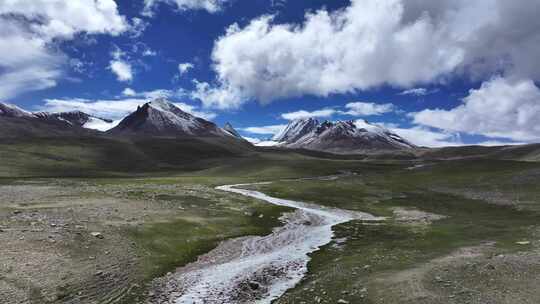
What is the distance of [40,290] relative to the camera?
2602 centimetres

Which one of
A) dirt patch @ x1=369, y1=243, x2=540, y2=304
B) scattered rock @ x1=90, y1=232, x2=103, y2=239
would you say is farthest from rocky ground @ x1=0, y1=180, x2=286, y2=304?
dirt patch @ x1=369, y1=243, x2=540, y2=304

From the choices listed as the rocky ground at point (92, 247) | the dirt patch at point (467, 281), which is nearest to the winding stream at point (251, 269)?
the rocky ground at point (92, 247)

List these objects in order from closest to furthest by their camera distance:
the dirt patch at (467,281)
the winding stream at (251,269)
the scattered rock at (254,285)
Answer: the dirt patch at (467,281) → the winding stream at (251,269) → the scattered rock at (254,285)

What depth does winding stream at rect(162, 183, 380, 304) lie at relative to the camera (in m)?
29.3

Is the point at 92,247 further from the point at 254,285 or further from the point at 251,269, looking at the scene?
the point at 254,285

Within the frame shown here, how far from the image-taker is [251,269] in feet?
119

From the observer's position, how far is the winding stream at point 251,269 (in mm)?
29312

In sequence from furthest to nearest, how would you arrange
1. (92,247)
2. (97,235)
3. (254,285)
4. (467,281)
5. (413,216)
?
1. (413,216)
2. (97,235)
3. (92,247)
4. (254,285)
5. (467,281)

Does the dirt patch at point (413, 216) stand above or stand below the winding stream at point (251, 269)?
above

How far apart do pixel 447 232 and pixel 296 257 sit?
21202 millimetres

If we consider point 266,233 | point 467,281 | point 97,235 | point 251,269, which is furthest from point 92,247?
point 467,281

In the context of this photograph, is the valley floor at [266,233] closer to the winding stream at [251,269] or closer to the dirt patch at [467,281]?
the dirt patch at [467,281]

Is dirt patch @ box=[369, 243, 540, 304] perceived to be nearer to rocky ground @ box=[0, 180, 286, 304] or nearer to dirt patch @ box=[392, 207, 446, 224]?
rocky ground @ box=[0, 180, 286, 304]

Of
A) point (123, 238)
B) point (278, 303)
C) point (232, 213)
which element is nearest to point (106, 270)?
point (123, 238)
